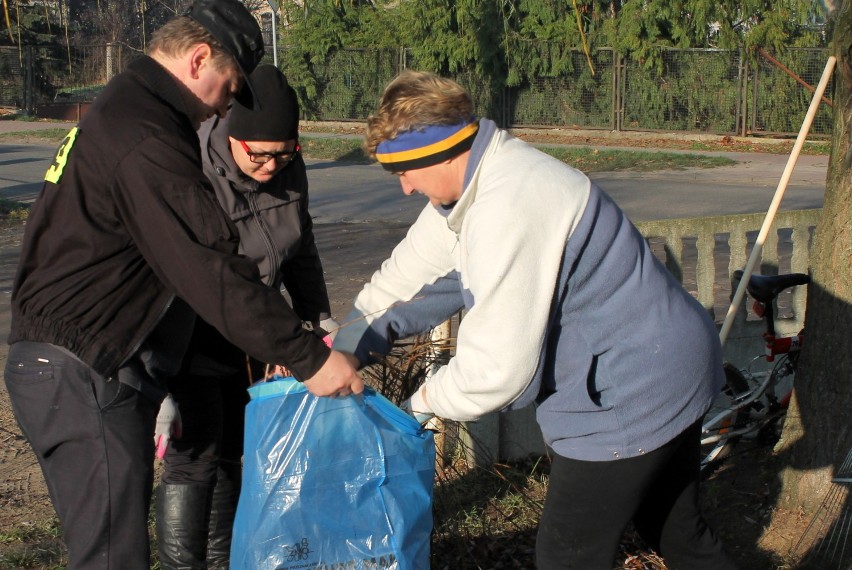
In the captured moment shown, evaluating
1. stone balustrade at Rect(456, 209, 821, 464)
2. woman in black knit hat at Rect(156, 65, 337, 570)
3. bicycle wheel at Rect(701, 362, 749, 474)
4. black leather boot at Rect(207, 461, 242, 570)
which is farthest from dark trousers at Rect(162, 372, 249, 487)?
bicycle wheel at Rect(701, 362, 749, 474)

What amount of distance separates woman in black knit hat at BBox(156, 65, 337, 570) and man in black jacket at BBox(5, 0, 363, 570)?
462 mm

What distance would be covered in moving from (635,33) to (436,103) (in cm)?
2068

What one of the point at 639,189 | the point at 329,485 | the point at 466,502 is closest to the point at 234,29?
the point at 329,485

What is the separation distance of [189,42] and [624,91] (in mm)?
21204

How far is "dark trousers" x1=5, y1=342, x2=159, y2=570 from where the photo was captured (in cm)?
246

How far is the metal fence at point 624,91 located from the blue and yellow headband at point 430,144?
18.4 metres

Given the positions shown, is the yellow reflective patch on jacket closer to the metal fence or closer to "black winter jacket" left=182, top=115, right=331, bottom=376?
"black winter jacket" left=182, top=115, right=331, bottom=376

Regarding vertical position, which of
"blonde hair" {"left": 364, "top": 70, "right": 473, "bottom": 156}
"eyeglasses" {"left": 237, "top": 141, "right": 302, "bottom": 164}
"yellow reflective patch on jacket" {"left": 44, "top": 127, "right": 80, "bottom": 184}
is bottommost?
"eyeglasses" {"left": 237, "top": 141, "right": 302, "bottom": 164}

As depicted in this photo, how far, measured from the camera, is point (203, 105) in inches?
99.3

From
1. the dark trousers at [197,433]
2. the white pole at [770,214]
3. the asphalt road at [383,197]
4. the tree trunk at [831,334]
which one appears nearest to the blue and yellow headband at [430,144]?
the dark trousers at [197,433]

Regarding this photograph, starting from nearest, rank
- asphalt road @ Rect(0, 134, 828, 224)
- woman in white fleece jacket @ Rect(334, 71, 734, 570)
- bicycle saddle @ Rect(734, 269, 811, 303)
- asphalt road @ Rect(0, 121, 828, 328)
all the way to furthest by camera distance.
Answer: woman in white fleece jacket @ Rect(334, 71, 734, 570)
bicycle saddle @ Rect(734, 269, 811, 303)
asphalt road @ Rect(0, 121, 828, 328)
asphalt road @ Rect(0, 134, 828, 224)

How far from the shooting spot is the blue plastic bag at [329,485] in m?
2.63

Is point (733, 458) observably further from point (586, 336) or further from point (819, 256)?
point (586, 336)

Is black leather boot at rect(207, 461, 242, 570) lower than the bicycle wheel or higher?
higher
